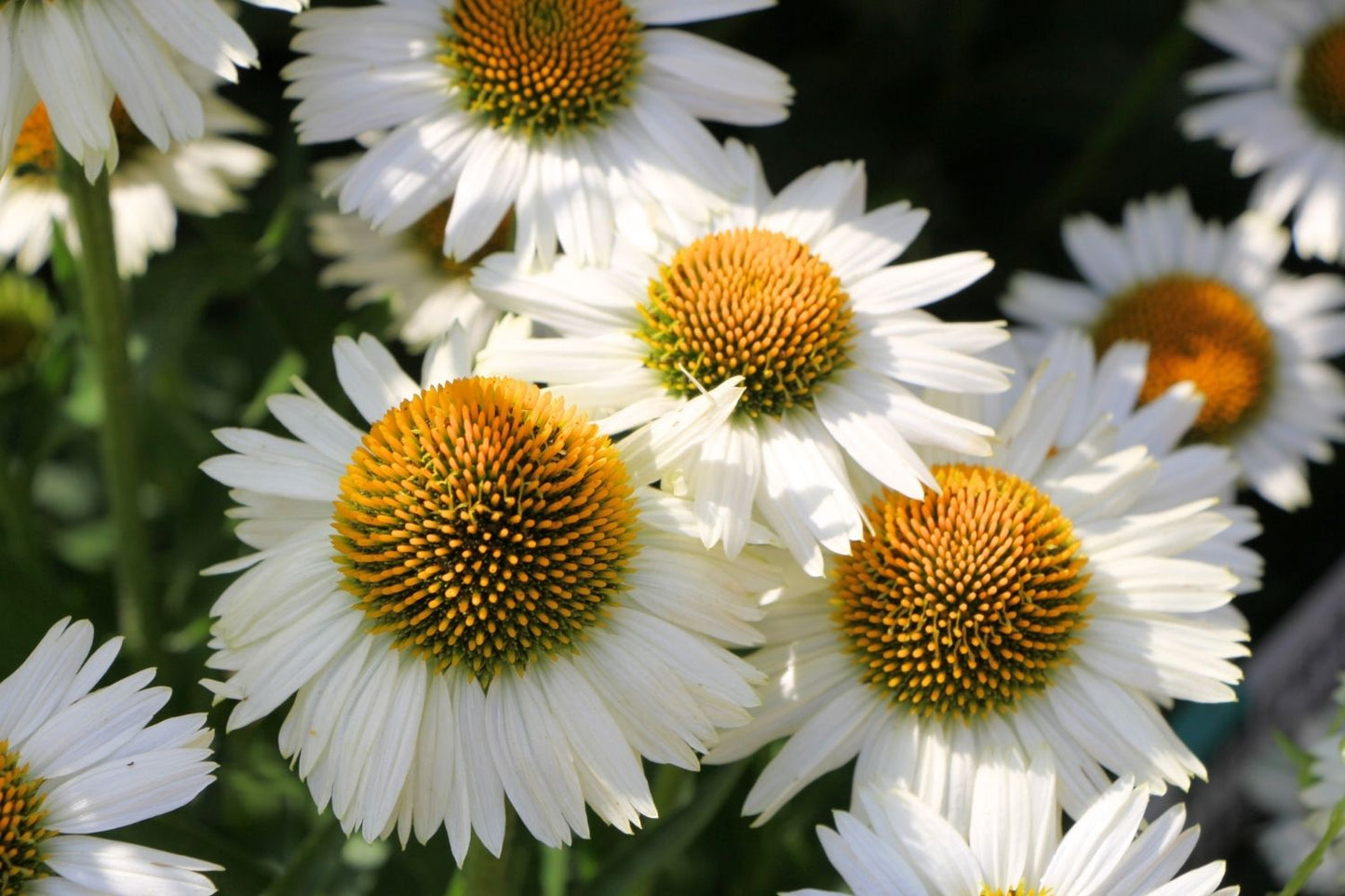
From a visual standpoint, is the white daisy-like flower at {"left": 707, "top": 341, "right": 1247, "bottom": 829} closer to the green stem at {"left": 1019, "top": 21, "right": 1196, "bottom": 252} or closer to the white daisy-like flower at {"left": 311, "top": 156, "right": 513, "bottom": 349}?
the white daisy-like flower at {"left": 311, "top": 156, "right": 513, "bottom": 349}

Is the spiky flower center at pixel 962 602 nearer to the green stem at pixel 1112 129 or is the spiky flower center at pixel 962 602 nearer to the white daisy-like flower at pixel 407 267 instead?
the white daisy-like flower at pixel 407 267

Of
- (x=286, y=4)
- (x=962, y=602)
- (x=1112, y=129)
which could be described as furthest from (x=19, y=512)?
(x=1112, y=129)

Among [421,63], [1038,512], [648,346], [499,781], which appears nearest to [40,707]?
[499,781]

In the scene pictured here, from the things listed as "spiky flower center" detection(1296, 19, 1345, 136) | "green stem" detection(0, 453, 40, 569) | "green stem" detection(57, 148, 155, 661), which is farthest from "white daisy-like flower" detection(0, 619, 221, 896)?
"spiky flower center" detection(1296, 19, 1345, 136)

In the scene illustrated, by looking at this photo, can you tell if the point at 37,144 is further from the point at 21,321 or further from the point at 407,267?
the point at 407,267

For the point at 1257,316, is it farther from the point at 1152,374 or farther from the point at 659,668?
the point at 659,668
